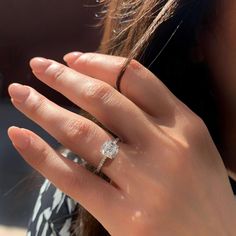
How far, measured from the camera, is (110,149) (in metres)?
0.56

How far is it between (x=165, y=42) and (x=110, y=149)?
0.24 metres

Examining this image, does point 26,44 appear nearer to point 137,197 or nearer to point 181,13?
point 181,13

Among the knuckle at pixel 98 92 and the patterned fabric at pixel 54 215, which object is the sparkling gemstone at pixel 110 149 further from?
the patterned fabric at pixel 54 215

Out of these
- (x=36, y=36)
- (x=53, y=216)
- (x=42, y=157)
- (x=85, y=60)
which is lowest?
(x=36, y=36)

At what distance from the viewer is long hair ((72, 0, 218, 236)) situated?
701 mm

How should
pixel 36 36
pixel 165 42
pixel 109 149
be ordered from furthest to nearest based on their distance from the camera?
1. pixel 36 36
2. pixel 165 42
3. pixel 109 149

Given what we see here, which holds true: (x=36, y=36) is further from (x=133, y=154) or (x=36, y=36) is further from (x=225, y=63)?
(x=133, y=154)

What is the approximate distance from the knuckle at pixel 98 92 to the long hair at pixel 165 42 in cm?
8

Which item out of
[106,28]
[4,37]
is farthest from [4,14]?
[106,28]

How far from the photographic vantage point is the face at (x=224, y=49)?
719mm

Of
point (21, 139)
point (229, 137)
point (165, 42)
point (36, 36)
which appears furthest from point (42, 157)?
point (36, 36)

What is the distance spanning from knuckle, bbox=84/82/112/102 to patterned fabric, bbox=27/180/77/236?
302mm

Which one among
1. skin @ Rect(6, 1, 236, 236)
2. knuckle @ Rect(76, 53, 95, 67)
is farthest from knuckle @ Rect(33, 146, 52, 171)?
knuckle @ Rect(76, 53, 95, 67)

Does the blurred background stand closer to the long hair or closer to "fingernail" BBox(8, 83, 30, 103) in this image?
the long hair
